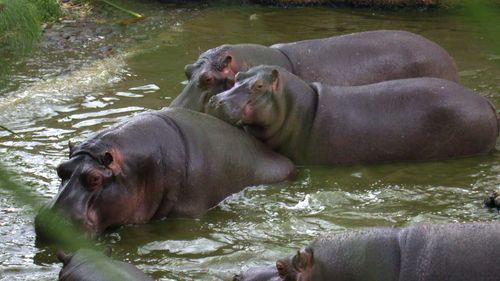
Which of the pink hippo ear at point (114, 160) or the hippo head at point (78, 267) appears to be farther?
the pink hippo ear at point (114, 160)

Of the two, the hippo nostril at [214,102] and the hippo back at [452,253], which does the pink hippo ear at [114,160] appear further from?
the hippo back at [452,253]

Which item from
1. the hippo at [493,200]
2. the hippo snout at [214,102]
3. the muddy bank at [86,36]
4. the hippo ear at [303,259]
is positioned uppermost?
the hippo ear at [303,259]

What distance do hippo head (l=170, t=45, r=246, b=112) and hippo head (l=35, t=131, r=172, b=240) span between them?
1335 millimetres

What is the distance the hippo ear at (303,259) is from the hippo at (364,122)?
2.47m

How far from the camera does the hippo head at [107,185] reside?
13.6ft

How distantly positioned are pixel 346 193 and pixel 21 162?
1.98 meters

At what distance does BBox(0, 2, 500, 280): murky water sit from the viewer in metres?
4.05

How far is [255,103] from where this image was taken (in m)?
5.38

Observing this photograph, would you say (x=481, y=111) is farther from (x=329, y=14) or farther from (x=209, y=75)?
(x=329, y=14)

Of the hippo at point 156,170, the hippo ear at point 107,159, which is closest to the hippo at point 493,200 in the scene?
the hippo at point 156,170

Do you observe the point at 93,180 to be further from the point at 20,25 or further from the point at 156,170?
the point at 20,25

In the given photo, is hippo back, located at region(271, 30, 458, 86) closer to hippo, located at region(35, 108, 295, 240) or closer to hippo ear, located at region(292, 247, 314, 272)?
hippo, located at region(35, 108, 295, 240)

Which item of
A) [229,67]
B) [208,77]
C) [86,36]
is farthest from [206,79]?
[86,36]

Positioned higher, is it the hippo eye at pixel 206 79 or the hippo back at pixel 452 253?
the hippo back at pixel 452 253
